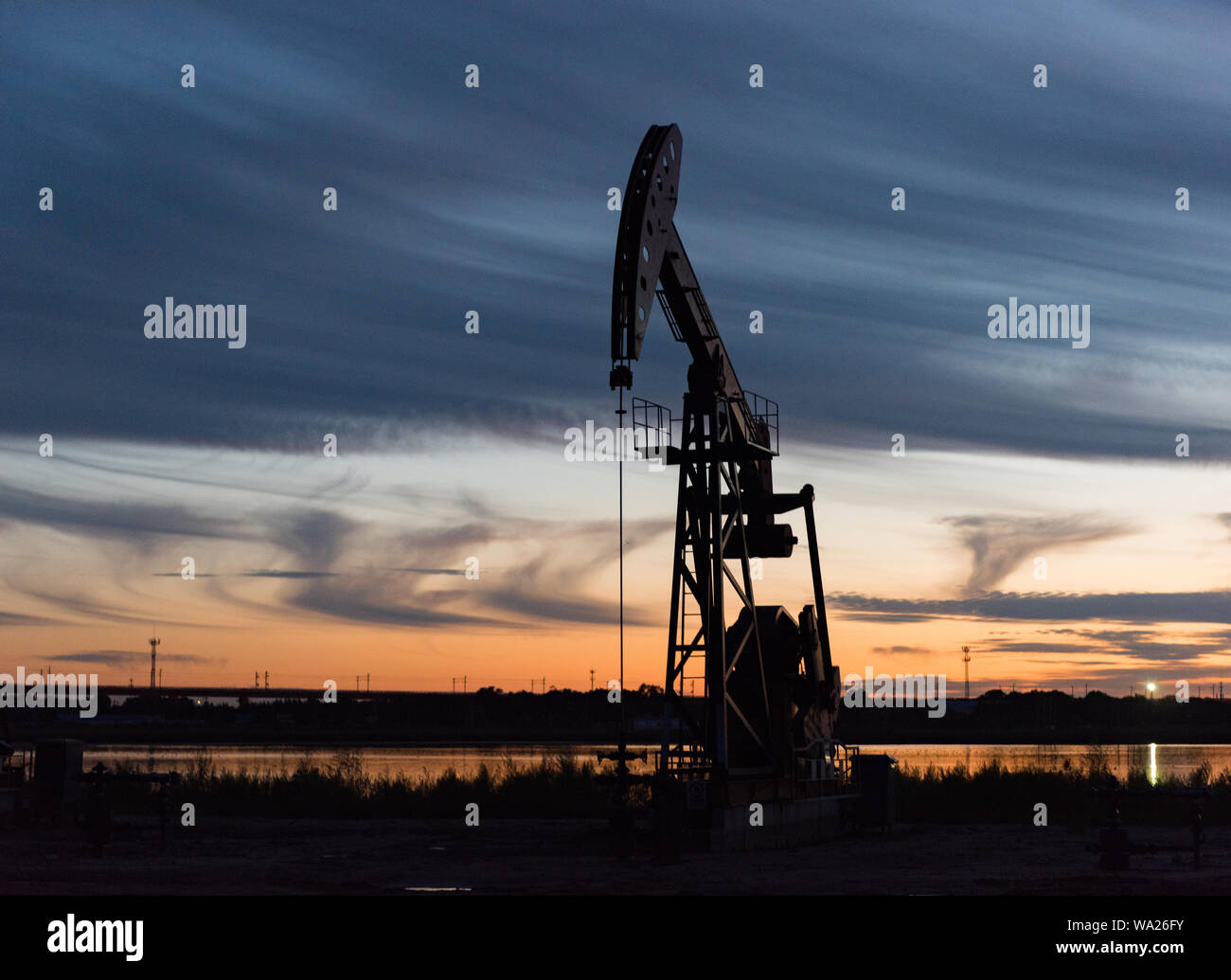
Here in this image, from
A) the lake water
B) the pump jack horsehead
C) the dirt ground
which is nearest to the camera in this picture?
the dirt ground

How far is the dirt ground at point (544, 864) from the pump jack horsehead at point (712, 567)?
1886 millimetres

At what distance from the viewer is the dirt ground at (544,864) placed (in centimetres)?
1772

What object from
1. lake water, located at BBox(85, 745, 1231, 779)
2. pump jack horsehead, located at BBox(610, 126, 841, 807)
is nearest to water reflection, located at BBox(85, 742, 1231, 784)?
lake water, located at BBox(85, 745, 1231, 779)

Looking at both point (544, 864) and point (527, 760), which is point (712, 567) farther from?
point (527, 760)

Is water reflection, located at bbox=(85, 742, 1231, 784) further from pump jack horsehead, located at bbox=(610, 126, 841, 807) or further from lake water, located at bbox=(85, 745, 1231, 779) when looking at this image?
pump jack horsehead, located at bbox=(610, 126, 841, 807)

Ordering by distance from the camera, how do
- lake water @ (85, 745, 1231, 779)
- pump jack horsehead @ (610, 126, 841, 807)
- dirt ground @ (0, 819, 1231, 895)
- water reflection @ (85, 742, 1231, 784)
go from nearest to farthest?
1. dirt ground @ (0, 819, 1231, 895)
2. pump jack horsehead @ (610, 126, 841, 807)
3. water reflection @ (85, 742, 1231, 784)
4. lake water @ (85, 745, 1231, 779)

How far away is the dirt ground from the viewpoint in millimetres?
17719

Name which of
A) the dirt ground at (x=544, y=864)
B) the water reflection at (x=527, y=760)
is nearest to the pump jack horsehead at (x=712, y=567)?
the dirt ground at (x=544, y=864)

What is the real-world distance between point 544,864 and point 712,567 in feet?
21.5

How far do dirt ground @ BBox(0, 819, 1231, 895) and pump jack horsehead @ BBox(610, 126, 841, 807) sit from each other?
189cm
